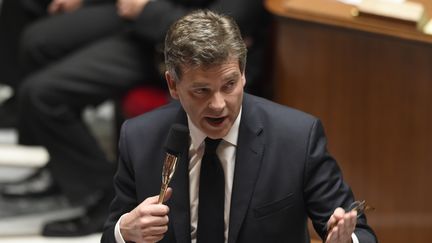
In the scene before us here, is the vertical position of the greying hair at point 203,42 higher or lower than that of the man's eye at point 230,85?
higher

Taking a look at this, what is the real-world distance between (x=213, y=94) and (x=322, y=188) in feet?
0.75

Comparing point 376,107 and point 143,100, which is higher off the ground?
point 376,107

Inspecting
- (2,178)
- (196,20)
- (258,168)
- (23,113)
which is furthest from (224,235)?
(2,178)

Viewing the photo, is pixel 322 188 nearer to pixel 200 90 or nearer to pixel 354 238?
pixel 354 238

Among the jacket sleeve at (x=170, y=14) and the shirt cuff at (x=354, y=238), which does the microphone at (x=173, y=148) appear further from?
the jacket sleeve at (x=170, y=14)

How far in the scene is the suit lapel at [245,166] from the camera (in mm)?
1484

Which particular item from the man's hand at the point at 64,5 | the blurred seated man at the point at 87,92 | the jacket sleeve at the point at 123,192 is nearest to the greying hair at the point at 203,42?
the jacket sleeve at the point at 123,192

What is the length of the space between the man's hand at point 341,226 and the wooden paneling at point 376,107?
751 mm

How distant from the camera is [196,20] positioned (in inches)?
55.4

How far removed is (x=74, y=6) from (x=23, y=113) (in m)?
0.43

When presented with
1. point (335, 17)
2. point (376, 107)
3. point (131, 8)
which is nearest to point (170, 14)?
point (131, 8)

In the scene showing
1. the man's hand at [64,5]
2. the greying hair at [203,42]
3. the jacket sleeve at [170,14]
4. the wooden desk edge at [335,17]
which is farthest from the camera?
the man's hand at [64,5]

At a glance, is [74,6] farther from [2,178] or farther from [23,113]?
[2,178]

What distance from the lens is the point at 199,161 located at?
5.05ft
